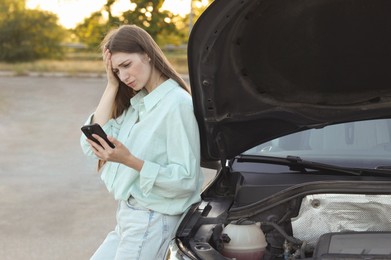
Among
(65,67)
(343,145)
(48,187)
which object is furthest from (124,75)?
(65,67)

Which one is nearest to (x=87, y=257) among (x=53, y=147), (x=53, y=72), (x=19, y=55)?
(x=53, y=147)

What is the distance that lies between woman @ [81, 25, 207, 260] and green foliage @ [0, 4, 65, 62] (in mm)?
26880

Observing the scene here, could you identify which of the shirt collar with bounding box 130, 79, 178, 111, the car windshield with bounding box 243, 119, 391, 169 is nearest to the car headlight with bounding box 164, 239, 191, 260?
the shirt collar with bounding box 130, 79, 178, 111

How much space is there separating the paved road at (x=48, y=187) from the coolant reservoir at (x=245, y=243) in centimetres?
305

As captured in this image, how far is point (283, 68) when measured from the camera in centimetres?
360

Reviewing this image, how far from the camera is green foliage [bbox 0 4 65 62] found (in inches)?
1151

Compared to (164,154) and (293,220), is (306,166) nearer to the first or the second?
(293,220)

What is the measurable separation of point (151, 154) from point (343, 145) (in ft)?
4.26

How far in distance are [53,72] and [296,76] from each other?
2158 cm

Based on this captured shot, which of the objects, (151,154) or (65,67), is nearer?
(151,154)

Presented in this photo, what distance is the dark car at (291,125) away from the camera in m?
3.13

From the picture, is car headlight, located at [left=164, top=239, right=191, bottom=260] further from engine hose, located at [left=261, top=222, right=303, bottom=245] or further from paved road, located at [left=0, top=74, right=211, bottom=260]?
paved road, located at [left=0, top=74, right=211, bottom=260]

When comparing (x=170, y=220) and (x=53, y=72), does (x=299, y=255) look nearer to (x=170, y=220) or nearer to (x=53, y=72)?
(x=170, y=220)

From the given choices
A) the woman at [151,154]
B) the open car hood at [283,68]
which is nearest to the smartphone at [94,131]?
the woman at [151,154]
